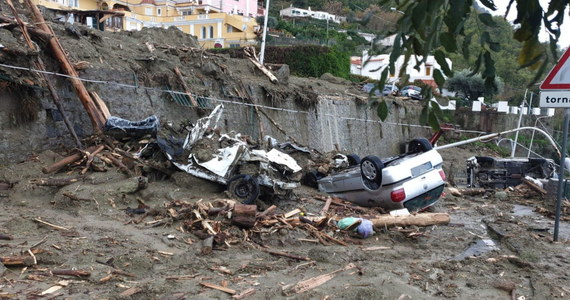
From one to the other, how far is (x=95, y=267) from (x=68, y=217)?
7.93ft

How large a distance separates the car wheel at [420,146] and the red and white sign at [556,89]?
393 centimetres

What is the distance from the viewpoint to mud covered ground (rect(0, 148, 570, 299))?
536 cm

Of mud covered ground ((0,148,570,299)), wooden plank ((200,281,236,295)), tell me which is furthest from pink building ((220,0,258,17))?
wooden plank ((200,281,236,295))

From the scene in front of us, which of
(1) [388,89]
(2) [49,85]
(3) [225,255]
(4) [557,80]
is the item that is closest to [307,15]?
(1) [388,89]

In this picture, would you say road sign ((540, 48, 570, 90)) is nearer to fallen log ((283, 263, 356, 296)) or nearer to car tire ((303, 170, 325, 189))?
fallen log ((283, 263, 356, 296))

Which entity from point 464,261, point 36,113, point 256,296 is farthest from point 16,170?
point 464,261

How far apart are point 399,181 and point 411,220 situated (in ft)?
3.86

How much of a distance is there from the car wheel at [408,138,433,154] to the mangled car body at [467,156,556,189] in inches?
247

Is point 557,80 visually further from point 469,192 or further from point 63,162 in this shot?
point 63,162

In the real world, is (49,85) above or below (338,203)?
above

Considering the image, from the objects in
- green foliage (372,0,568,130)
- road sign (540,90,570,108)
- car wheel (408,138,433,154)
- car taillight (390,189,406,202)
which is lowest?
car taillight (390,189,406,202)

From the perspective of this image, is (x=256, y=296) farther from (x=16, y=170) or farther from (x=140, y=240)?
(x=16, y=170)

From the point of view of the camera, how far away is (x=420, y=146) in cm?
1178

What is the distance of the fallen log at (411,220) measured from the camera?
884 cm
